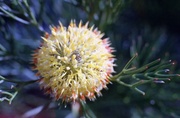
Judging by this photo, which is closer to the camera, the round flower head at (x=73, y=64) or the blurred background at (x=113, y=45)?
the round flower head at (x=73, y=64)

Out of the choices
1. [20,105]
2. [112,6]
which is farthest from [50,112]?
[112,6]

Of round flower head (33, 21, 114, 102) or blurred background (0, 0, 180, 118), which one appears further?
blurred background (0, 0, 180, 118)

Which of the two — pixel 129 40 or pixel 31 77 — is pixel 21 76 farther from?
pixel 129 40

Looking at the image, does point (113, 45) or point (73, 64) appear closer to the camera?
point (73, 64)
